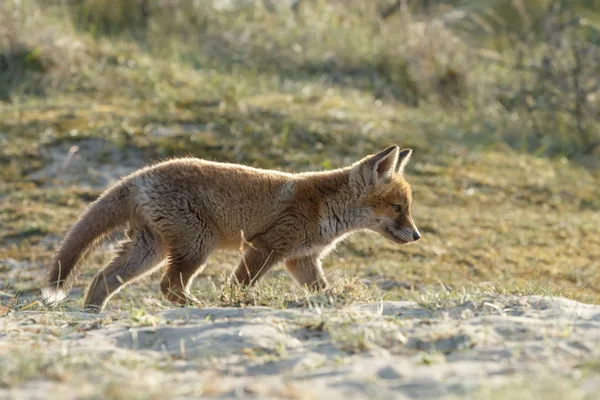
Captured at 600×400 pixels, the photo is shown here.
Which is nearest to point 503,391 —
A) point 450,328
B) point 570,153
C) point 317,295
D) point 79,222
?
point 450,328

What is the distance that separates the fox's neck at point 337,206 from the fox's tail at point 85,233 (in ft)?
5.13

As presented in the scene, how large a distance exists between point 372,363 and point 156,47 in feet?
38.6

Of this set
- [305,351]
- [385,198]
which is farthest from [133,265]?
[305,351]

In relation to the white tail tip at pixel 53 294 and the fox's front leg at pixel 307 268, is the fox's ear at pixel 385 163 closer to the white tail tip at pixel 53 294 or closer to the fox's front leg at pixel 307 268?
the fox's front leg at pixel 307 268

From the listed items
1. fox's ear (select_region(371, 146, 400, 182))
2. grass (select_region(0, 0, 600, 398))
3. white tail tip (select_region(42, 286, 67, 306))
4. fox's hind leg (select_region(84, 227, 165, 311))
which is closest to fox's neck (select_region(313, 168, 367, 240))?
fox's ear (select_region(371, 146, 400, 182))

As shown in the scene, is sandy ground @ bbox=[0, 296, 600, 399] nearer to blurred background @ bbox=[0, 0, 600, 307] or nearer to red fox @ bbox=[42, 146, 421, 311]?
red fox @ bbox=[42, 146, 421, 311]

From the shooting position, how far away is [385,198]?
23.9ft

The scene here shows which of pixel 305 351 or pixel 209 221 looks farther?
pixel 209 221

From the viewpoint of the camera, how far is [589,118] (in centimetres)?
1396

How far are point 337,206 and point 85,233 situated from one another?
1998mm

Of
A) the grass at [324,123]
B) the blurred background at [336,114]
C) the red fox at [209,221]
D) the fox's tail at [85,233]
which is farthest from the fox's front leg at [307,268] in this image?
the fox's tail at [85,233]

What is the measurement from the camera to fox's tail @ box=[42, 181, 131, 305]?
6176 mm

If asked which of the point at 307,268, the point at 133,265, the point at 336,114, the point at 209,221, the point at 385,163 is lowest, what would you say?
the point at 307,268

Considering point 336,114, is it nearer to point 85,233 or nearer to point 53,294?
point 85,233
